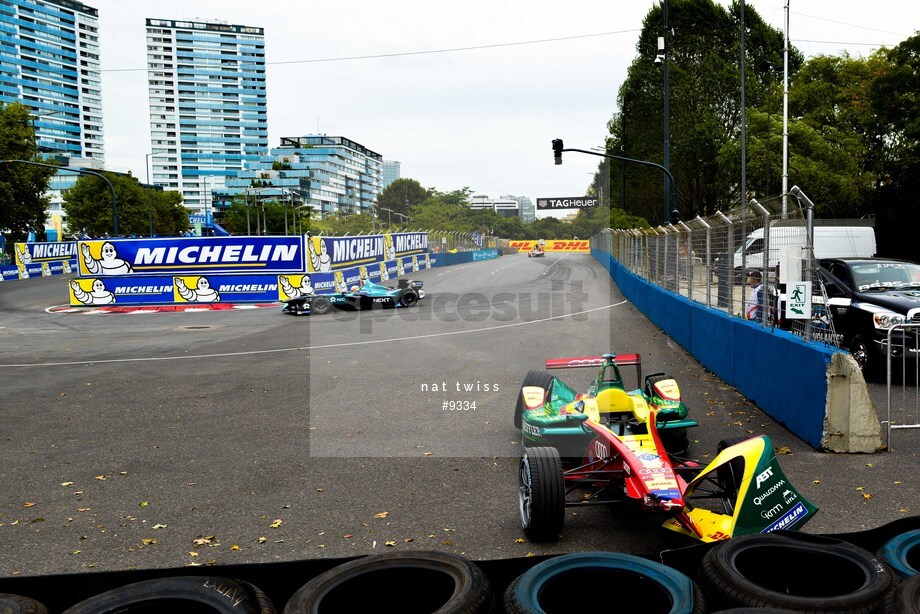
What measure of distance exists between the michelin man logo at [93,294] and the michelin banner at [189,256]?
35 centimetres

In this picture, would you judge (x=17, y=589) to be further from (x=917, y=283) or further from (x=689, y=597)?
(x=917, y=283)

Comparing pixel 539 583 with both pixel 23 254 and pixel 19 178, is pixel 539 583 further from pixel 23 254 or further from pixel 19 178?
pixel 23 254

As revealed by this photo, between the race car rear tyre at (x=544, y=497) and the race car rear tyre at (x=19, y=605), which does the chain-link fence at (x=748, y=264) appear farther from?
the race car rear tyre at (x=19, y=605)

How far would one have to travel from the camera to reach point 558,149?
29312 mm

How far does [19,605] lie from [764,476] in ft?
13.1

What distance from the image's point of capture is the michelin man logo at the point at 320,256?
2655 centimetres

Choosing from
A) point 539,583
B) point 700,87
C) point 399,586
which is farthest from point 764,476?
point 700,87

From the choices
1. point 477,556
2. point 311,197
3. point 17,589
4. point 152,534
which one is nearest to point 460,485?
point 477,556

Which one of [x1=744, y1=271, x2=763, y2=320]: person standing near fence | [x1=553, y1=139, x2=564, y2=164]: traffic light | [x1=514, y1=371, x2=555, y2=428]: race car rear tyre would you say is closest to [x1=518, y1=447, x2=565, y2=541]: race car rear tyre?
[x1=514, y1=371, x2=555, y2=428]: race car rear tyre

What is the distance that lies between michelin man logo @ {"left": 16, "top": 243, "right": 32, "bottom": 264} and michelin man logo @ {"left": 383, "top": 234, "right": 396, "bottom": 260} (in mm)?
23873

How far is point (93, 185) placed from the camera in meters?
81.1

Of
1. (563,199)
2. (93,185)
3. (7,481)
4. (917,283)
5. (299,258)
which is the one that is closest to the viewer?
(7,481)

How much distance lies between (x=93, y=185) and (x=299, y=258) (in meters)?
66.4

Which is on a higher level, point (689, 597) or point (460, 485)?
point (689, 597)
